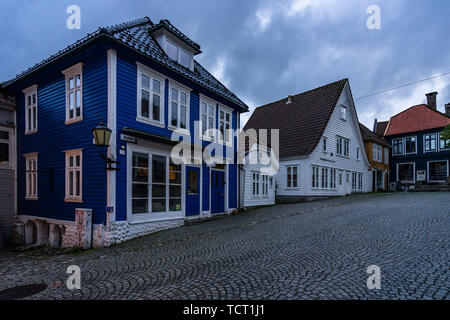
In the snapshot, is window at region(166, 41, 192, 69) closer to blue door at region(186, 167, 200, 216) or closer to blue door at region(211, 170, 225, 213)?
blue door at region(186, 167, 200, 216)

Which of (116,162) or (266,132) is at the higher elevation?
(266,132)

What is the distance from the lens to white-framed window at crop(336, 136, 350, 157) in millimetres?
21812

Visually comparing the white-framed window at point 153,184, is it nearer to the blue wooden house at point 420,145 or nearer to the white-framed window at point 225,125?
the white-framed window at point 225,125

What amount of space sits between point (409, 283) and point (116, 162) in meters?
8.00

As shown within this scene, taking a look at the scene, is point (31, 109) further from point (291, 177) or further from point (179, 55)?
point (291, 177)

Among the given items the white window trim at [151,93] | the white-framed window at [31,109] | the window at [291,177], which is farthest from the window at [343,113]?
the white-framed window at [31,109]

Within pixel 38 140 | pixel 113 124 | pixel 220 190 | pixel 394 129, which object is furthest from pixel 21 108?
pixel 394 129

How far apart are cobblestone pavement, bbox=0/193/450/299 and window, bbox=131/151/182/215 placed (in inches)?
46.4

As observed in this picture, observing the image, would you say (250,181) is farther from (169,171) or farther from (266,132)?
(266,132)

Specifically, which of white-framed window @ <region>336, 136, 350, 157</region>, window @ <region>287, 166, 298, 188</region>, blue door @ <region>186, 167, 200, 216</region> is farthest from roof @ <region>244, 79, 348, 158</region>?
blue door @ <region>186, 167, 200, 216</region>

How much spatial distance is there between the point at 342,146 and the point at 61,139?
20.5 meters

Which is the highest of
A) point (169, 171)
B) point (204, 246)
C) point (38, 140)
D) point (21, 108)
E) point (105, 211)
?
point (21, 108)
